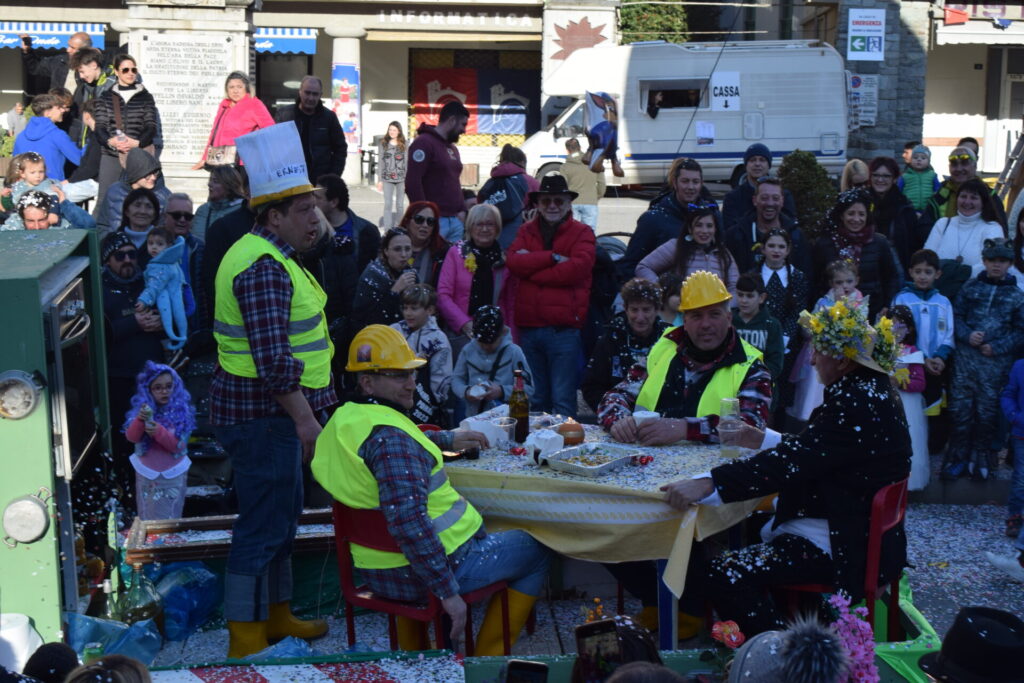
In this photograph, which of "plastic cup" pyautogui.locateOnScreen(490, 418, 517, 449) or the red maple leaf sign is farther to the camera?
the red maple leaf sign

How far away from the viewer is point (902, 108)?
22672mm

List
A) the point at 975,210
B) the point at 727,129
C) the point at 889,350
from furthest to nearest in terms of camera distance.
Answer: the point at 727,129, the point at 975,210, the point at 889,350

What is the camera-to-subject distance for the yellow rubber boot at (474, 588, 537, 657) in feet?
14.9

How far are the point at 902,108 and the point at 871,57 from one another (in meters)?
1.22

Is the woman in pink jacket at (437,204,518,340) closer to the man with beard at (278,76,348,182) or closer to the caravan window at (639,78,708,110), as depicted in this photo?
the man with beard at (278,76,348,182)

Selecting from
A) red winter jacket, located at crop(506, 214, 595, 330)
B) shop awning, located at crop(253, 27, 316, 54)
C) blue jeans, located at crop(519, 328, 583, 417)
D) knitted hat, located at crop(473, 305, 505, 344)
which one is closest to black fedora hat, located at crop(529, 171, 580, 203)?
red winter jacket, located at crop(506, 214, 595, 330)

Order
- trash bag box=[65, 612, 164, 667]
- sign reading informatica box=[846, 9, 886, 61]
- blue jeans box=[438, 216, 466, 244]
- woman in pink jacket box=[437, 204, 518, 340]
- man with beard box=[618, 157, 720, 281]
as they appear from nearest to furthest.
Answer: trash bag box=[65, 612, 164, 667] < woman in pink jacket box=[437, 204, 518, 340] < man with beard box=[618, 157, 720, 281] < blue jeans box=[438, 216, 466, 244] < sign reading informatica box=[846, 9, 886, 61]

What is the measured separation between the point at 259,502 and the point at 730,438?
1900 millimetres

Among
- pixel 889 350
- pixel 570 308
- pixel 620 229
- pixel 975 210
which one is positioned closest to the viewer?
pixel 889 350

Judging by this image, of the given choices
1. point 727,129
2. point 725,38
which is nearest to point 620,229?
point 727,129

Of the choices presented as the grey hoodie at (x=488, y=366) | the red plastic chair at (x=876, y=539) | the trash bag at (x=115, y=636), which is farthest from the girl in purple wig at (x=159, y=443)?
the red plastic chair at (x=876, y=539)

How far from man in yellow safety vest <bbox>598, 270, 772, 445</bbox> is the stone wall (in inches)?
734

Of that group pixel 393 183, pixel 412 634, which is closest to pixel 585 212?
pixel 393 183

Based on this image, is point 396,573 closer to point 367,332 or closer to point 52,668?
point 367,332
